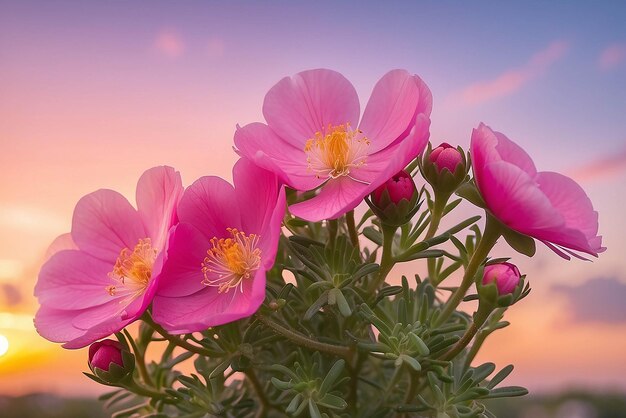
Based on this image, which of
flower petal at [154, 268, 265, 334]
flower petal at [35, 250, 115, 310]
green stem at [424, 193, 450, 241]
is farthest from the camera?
flower petal at [35, 250, 115, 310]

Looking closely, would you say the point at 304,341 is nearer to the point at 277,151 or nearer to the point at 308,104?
the point at 277,151

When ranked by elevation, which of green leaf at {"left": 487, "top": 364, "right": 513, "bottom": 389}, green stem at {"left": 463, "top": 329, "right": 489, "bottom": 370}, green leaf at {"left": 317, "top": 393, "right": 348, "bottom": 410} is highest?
green stem at {"left": 463, "top": 329, "right": 489, "bottom": 370}

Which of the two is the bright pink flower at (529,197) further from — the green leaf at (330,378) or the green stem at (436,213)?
the green leaf at (330,378)

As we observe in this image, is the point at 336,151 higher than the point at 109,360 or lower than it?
higher

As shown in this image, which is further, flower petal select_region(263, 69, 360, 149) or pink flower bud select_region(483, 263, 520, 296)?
flower petal select_region(263, 69, 360, 149)

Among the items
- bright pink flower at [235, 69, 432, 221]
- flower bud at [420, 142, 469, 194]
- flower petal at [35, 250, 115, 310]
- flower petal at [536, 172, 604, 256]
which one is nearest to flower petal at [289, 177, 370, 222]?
bright pink flower at [235, 69, 432, 221]

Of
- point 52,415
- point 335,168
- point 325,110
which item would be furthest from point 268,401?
point 52,415

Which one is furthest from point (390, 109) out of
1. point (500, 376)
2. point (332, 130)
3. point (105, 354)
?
point (105, 354)

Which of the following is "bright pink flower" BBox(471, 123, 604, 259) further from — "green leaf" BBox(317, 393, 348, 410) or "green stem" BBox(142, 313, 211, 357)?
"green stem" BBox(142, 313, 211, 357)
